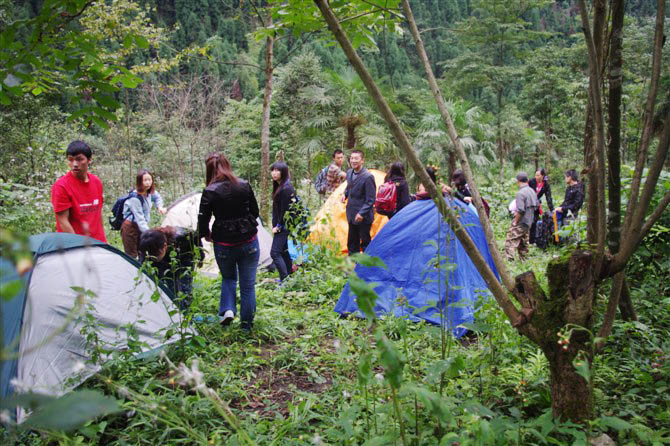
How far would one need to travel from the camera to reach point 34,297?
285cm

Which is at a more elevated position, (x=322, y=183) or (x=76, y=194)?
(x=76, y=194)

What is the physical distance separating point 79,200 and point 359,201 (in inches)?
121

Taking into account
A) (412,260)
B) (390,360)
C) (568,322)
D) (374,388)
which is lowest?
(374,388)

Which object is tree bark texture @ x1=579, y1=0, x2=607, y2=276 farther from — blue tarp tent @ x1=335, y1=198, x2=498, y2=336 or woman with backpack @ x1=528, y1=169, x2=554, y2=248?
woman with backpack @ x1=528, y1=169, x2=554, y2=248

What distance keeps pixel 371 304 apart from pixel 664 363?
2.28 metres

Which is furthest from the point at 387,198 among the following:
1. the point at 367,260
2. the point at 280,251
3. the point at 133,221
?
the point at 367,260

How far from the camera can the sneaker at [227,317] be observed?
12.7 ft

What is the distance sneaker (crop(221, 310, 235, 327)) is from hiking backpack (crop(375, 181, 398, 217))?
276cm

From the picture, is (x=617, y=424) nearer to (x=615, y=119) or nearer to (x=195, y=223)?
(x=615, y=119)

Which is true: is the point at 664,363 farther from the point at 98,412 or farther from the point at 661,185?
the point at 98,412

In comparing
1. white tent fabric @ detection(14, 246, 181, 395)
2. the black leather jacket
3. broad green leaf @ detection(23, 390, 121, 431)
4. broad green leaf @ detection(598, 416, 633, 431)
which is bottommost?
broad green leaf @ detection(598, 416, 633, 431)

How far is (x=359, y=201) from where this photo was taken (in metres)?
5.75

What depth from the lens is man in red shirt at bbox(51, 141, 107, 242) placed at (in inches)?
151

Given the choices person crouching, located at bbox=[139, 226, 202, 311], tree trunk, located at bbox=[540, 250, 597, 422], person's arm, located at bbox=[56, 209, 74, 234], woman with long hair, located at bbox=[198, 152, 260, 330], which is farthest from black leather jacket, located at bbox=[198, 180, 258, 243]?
tree trunk, located at bbox=[540, 250, 597, 422]
